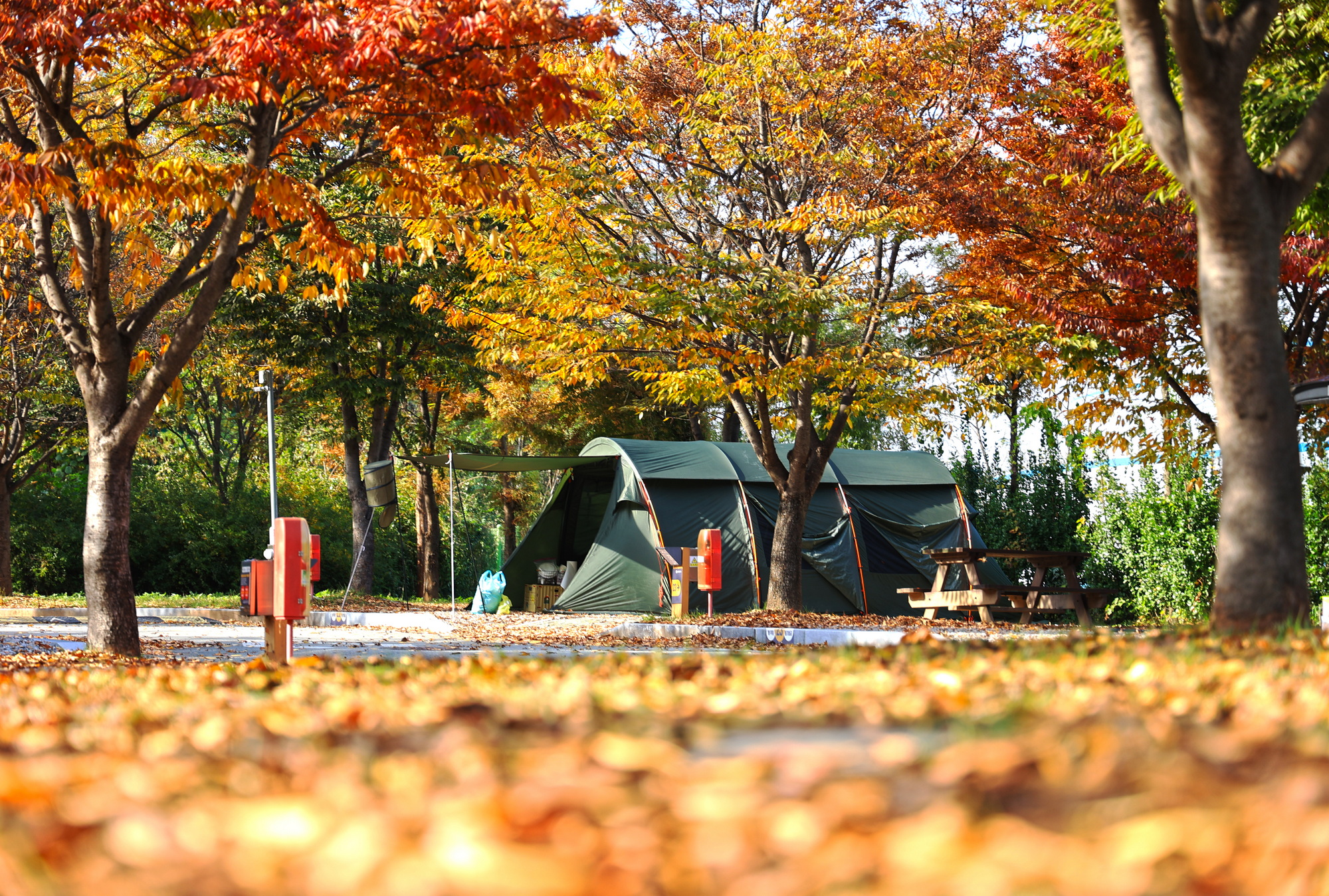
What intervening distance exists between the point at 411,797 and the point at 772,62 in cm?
1211

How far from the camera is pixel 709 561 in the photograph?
15.4 meters

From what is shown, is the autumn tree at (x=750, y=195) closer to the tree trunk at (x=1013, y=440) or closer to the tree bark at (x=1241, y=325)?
the tree trunk at (x=1013, y=440)

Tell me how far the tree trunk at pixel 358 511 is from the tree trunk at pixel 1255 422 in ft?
60.5

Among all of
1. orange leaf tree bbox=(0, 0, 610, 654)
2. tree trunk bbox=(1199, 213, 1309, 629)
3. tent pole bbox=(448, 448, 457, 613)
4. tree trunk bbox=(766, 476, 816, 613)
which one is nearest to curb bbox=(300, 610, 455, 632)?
tent pole bbox=(448, 448, 457, 613)

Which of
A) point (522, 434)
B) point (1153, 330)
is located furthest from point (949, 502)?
point (522, 434)

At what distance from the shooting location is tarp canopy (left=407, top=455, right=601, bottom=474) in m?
18.2

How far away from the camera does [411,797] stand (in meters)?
2.02

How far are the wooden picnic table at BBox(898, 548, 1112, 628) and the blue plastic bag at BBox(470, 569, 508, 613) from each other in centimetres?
714

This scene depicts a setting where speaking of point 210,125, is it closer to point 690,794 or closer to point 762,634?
point 762,634

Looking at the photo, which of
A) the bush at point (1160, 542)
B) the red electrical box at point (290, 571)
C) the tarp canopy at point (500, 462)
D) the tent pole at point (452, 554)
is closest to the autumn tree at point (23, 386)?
the tarp canopy at point (500, 462)

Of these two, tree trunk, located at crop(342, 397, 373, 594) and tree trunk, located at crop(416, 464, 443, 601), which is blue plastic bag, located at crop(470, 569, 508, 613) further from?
A: tree trunk, located at crop(416, 464, 443, 601)

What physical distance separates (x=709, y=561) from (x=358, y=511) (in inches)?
376

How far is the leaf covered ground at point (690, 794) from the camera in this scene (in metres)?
1.67

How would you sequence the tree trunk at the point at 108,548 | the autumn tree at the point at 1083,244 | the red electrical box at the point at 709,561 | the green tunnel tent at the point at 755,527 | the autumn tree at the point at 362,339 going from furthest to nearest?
the autumn tree at the point at 362,339
the green tunnel tent at the point at 755,527
the red electrical box at the point at 709,561
the autumn tree at the point at 1083,244
the tree trunk at the point at 108,548
